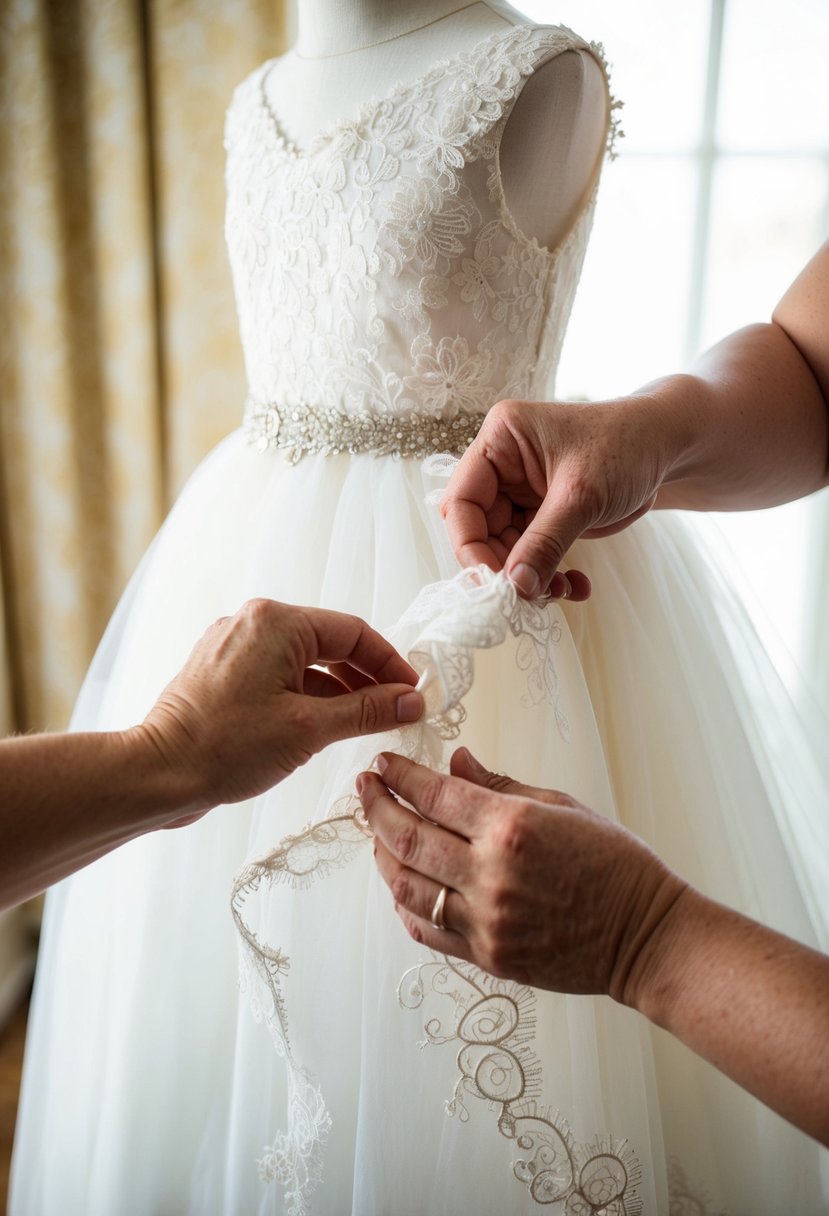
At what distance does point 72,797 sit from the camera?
59 cm

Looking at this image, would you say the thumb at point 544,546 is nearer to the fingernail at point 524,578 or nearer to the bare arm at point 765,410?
the fingernail at point 524,578

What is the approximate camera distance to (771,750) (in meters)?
0.98

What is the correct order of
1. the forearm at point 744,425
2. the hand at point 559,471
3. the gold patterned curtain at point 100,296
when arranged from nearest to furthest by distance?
the hand at point 559,471
the forearm at point 744,425
the gold patterned curtain at point 100,296

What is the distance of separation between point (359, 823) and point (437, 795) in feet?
0.32

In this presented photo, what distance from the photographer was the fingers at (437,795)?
60 cm

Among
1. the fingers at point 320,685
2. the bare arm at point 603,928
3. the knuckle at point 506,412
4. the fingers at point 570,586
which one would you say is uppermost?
the knuckle at point 506,412

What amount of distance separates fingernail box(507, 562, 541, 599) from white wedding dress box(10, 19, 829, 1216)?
0.06ft

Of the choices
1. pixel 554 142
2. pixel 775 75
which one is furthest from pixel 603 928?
pixel 775 75

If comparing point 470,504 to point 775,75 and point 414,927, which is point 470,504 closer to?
point 414,927

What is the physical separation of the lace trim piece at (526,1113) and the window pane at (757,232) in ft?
4.63

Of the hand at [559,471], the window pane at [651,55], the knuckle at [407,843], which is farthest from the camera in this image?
the window pane at [651,55]

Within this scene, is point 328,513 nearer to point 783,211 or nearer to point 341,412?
point 341,412

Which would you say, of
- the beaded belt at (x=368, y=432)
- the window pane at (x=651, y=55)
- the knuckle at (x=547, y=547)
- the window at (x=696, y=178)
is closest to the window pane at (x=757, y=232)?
the window at (x=696, y=178)

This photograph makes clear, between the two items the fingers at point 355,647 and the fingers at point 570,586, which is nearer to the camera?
the fingers at point 355,647
